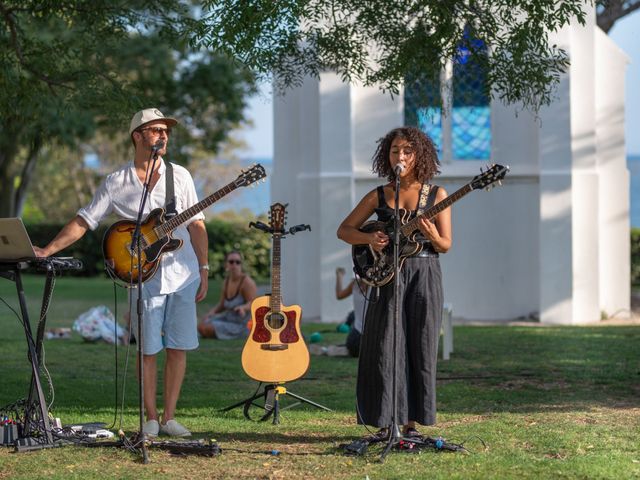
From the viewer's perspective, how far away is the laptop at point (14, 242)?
716 centimetres

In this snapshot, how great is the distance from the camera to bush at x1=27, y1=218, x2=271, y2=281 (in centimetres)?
3102

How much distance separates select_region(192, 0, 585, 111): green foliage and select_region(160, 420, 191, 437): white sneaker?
3.17m

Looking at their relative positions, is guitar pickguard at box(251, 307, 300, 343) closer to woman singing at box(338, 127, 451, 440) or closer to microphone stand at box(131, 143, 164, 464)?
microphone stand at box(131, 143, 164, 464)

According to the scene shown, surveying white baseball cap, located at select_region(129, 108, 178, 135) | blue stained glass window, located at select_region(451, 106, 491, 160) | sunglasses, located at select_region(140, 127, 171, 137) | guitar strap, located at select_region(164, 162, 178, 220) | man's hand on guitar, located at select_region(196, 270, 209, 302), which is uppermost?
blue stained glass window, located at select_region(451, 106, 491, 160)

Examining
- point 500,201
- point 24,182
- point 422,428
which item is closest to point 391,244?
point 422,428

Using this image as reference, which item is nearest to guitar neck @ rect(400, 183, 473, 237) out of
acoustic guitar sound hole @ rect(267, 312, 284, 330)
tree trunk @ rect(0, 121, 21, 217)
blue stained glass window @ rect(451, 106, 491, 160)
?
acoustic guitar sound hole @ rect(267, 312, 284, 330)

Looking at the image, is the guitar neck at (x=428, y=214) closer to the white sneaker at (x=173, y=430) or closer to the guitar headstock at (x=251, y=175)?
the guitar headstock at (x=251, y=175)

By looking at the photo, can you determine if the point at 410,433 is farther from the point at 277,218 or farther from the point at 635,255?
the point at 635,255

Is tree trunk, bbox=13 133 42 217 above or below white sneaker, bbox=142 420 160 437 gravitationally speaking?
above

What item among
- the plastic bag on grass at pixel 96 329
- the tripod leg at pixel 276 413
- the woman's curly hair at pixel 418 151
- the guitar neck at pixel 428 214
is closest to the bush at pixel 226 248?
the plastic bag on grass at pixel 96 329

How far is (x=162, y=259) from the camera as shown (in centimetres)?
789

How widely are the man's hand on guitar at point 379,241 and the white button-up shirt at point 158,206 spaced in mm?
1347

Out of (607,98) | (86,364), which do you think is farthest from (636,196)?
(86,364)

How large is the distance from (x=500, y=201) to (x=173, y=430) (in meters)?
12.0
